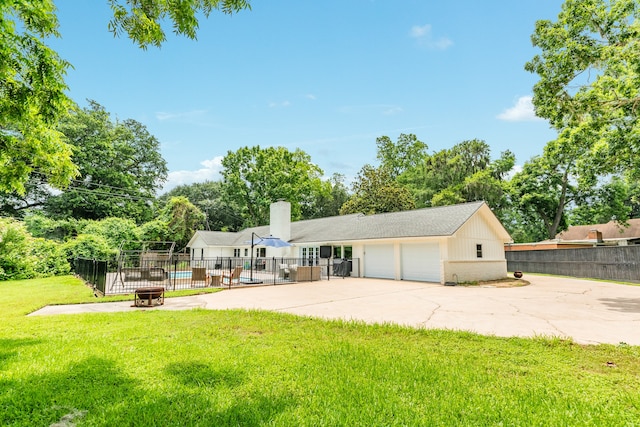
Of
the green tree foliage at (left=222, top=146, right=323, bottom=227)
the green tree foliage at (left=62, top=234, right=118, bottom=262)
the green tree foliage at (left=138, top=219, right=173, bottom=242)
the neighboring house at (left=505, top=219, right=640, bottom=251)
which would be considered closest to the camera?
the green tree foliage at (left=62, top=234, right=118, bottom=262)

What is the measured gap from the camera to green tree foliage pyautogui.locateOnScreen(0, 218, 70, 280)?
16.5 m

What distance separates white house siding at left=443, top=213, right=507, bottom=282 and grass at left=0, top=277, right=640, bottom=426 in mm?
11368

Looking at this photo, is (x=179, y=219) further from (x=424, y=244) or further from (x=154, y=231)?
(x=424, y=244)

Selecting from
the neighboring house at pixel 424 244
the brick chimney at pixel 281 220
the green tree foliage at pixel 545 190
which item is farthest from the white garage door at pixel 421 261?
the green tree foliage at pixel 545 190

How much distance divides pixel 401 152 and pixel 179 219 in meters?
32.3

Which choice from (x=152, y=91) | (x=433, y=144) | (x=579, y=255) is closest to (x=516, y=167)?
(x=433, y=144)

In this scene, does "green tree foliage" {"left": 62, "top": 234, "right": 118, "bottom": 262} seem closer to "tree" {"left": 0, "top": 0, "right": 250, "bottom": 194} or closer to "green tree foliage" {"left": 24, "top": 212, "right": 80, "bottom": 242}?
"green tree foliage" {"left": 24, "top": 212, "right": 80, "bottom": 242}

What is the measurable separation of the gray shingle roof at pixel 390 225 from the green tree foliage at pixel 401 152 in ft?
77.7

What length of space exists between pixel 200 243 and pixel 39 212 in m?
17.4

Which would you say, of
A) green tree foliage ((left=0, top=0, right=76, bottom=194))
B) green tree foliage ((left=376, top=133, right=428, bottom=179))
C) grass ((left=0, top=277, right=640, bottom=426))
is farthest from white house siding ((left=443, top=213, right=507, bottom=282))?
green tree foliage ((left=376, top=133, right=428, bottom=179))

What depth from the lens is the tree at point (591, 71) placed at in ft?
32.4

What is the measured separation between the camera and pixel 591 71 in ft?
34.7

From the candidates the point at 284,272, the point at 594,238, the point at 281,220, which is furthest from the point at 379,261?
the point at 594,238

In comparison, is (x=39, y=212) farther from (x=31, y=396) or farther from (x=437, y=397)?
(x=437, y=397)
